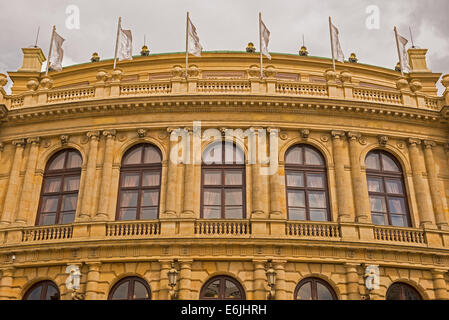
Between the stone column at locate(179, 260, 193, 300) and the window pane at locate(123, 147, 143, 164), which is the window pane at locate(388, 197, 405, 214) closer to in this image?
the stone column at locate(179, 260, 193, 300)

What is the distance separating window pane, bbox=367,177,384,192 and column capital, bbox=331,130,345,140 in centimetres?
250

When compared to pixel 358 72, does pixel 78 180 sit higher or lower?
lower

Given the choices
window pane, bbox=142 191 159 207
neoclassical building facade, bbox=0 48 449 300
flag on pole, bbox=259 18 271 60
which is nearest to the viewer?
neoclassical building facade, bbox=0 48 449 300

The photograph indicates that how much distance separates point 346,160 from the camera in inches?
949

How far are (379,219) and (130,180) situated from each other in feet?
39.5

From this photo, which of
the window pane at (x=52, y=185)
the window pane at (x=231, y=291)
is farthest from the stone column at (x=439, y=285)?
the window pane at (x=52, y=185)

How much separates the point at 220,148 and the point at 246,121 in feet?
6.12

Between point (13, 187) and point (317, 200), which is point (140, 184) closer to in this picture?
point (13, 187)

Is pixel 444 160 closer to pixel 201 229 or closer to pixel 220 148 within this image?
pixel 220 148

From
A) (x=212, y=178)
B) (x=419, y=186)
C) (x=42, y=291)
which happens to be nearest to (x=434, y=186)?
(x=419, y=186)

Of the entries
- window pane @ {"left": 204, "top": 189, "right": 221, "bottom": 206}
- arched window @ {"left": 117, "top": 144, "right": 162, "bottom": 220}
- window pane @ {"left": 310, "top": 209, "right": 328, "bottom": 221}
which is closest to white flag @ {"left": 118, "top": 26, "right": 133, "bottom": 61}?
arched window @ {"left": 117, "top": 144, "right": 162, "bottom": 220}

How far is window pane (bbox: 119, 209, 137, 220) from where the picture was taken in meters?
23.0
